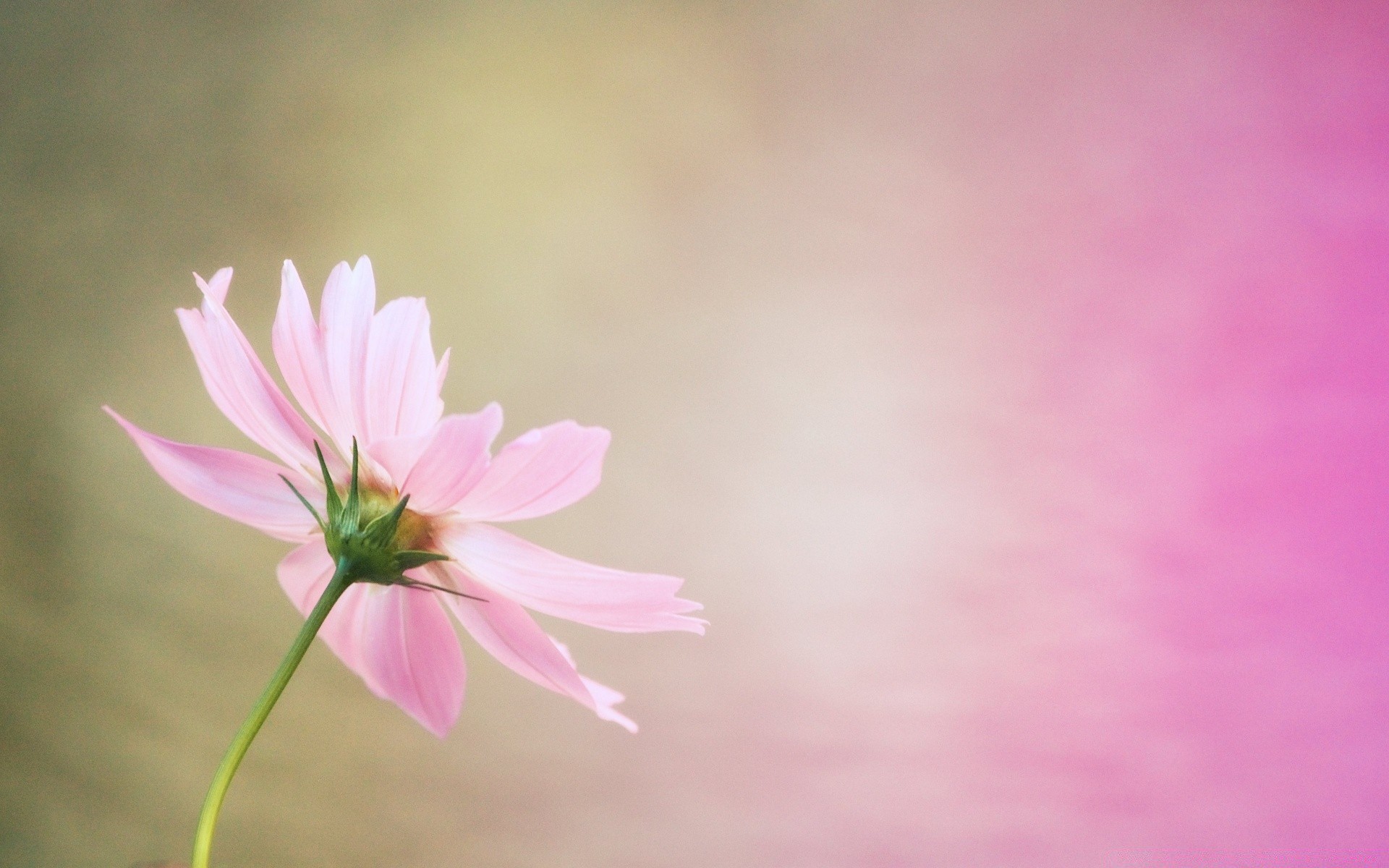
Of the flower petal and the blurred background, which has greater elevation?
the blurred background

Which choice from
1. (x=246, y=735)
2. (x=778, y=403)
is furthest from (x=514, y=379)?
(x=246, y=735)

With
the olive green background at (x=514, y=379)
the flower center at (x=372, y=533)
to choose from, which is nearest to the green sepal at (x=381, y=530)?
the flower center at (x=372, y=533)

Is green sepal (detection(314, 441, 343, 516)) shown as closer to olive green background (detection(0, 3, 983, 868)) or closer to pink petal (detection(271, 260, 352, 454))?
pink petal (detection(271, 260, 352, 454))

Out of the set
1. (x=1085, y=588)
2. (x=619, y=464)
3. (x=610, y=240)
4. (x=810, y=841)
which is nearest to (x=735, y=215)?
(x=610, y=240)

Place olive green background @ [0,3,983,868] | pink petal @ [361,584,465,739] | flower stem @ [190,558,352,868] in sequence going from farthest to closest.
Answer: olive green background @ [0,3,983,868] < pink petal @ [361,584,465,739] < flower stem @ [190,558,352,868]

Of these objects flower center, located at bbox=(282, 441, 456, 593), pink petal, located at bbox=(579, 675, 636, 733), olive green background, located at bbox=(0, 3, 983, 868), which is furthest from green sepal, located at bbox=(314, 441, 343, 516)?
olive green background, located at bbox=(0, 3, 983, 868)

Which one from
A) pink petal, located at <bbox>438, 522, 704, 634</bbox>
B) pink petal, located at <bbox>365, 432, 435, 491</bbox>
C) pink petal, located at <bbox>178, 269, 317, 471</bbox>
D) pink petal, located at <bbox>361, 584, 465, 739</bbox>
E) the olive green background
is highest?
the olive green background

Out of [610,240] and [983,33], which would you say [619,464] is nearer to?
[610,240]
